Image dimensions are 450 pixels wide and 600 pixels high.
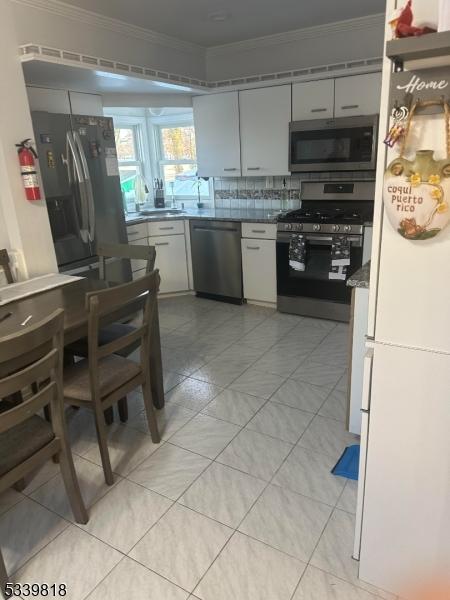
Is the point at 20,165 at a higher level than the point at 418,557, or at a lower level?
higher

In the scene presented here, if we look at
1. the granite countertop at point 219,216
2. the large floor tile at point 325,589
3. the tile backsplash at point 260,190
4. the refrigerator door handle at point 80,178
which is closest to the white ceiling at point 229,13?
the refrigerator door handle at point 80,178

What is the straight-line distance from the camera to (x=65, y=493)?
2051 mm

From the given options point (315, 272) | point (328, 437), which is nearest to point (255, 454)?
point (328, 437)

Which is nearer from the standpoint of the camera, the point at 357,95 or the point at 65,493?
the point at 65,493

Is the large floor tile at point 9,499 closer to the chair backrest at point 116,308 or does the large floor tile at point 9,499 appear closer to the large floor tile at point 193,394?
the chair backrest at point 116,308

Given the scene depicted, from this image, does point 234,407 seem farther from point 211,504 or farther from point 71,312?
point 71,312

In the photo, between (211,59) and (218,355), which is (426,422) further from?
(211,59)

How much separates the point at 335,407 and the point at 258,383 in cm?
A: 54

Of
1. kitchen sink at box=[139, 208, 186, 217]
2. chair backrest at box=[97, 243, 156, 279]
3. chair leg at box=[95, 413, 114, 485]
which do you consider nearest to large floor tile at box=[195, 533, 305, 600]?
chair leg at box=[95, 413, 114, 485]

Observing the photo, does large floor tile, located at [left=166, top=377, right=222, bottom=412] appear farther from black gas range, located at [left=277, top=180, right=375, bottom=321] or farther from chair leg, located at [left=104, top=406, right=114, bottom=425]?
black gas range, located at [left=277, top=180, right=375, bottom=321]

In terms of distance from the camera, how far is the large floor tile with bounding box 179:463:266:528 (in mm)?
1893

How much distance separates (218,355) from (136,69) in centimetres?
233

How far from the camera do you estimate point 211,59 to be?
14.4 ft

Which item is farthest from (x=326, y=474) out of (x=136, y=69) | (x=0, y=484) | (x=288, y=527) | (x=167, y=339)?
(x=136, y=69)
